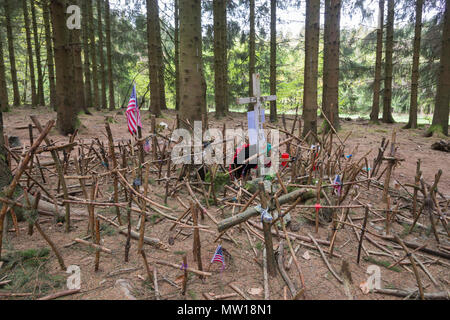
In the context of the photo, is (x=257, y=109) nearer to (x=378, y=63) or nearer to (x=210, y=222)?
(x=210, y=222)

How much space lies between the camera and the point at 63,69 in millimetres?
7469

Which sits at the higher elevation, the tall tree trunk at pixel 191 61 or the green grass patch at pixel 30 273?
the tall tree trunk at pixel 191 61

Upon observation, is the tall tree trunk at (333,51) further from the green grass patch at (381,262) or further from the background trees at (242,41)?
the green grass patch at (381,262)

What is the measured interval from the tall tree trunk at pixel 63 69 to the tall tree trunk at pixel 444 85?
40.5 ft

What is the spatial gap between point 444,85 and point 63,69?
503 inches

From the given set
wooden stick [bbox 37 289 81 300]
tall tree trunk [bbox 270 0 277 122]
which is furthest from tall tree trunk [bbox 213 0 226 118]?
wooden stick [bbox 37 289 81 300]

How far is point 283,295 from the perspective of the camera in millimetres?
2074

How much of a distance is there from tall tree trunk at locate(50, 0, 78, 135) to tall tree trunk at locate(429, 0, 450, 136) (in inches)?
486

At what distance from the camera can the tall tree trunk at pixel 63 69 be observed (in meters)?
7.16

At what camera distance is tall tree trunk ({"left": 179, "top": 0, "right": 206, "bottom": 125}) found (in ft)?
16.6

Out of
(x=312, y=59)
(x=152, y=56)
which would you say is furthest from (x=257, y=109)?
(x=152, y=56)

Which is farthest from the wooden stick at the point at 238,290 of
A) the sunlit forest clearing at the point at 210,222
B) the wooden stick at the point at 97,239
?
the wooden stick at the point at 97,239

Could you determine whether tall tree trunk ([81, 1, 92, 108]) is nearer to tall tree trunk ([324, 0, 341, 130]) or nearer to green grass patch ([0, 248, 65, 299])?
tall tree trunk ([324, 0, 341, 130])
